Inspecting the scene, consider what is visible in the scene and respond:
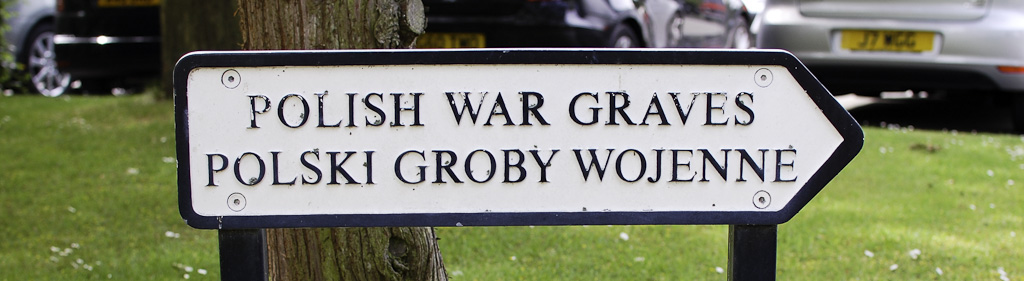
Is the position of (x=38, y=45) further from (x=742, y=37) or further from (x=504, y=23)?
(x=742, y=37)

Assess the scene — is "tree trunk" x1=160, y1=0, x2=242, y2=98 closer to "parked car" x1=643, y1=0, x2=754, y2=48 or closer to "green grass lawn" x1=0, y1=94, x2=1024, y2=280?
"green grass lawn" x1=0, y1=94, x2=1024, y2=280

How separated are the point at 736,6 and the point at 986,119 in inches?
130

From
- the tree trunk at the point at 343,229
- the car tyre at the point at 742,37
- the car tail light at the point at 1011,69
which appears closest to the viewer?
the tree trunk at the point at 343,229

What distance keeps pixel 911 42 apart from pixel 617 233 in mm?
3339

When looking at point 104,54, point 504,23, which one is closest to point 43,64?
point 104,54

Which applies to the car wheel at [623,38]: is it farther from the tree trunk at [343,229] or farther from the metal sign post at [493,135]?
the metal sign post at [493,135]

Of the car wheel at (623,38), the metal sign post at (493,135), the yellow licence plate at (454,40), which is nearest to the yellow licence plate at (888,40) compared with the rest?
the car wheel at (623,38)

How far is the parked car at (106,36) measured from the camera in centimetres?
834

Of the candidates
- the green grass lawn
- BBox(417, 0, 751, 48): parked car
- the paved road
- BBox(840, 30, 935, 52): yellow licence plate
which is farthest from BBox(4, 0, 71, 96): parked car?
the paved road

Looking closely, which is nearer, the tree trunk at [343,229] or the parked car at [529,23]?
the tree trunk at [343,229]

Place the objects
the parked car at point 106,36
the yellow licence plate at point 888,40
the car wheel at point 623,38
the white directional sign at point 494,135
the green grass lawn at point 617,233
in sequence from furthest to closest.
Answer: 1. the parked car at point 106,36
2. the car wheel at point 623,38
3. the yellow licence plate at point 888,40
4. the green grass lawn at point 617,233
5. the white directional sign at point 494,135

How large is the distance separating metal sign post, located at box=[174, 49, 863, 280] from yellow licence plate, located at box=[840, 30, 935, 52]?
508 cm

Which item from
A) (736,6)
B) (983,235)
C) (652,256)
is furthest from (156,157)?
(736,6)

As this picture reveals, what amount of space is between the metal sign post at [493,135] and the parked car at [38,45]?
825 centimetres
